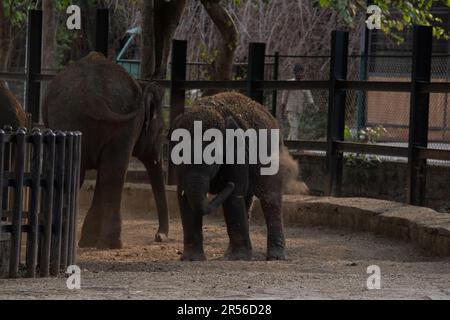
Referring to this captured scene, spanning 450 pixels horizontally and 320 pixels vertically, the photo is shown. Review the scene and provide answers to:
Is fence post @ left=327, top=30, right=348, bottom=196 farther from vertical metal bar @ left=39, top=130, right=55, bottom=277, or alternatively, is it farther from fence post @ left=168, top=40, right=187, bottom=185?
vertical metal bar @ left=39, top=130, right=55, bottom=277

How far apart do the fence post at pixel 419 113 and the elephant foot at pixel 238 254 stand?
3073 millimetres

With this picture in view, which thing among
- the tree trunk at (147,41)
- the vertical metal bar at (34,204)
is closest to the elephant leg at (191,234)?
the vertical metal bar at (34,204)

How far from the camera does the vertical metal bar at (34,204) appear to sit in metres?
8.96

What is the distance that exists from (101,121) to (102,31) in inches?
198

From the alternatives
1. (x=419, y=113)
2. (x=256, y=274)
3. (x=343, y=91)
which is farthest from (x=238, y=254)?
(x=343, y=91)

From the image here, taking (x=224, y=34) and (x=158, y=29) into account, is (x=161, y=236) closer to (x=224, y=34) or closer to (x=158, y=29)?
(x=158, y=29)

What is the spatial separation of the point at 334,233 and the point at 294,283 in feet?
17.0

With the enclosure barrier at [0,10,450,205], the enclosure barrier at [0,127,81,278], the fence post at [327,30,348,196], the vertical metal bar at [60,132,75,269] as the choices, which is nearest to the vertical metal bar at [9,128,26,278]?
the enclosure barrier at [0,127,81,278]

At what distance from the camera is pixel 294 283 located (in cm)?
841

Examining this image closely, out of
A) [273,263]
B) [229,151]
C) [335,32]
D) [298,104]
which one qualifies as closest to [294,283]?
[273,263]

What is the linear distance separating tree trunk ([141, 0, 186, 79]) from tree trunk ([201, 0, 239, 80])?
0.50 meters

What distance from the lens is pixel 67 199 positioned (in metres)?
9.30

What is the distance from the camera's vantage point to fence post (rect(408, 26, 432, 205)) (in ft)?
45.0

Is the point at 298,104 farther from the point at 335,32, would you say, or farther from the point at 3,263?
the point at 3,263
